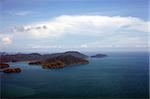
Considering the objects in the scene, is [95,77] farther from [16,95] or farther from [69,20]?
[16,95]

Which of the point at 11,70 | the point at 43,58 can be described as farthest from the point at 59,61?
the point at 11,70

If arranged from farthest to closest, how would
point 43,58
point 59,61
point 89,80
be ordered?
point 59,61, point 43,58, point 89,80

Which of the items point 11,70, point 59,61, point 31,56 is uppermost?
point 31,56

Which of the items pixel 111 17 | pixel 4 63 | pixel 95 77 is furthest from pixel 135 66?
pixel 4 63

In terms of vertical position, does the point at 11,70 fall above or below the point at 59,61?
below

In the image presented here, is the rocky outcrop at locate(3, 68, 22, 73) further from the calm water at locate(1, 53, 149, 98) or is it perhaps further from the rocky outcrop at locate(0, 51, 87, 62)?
the rocky outcrop at locate(0, 51, 87, 62)

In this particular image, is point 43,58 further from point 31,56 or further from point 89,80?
point 89,80

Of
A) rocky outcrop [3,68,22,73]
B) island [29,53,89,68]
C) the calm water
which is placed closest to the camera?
the calm water

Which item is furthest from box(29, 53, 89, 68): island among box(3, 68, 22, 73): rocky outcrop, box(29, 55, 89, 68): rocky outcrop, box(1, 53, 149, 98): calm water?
box(3, 68, 22, 73): rocky outcrop
